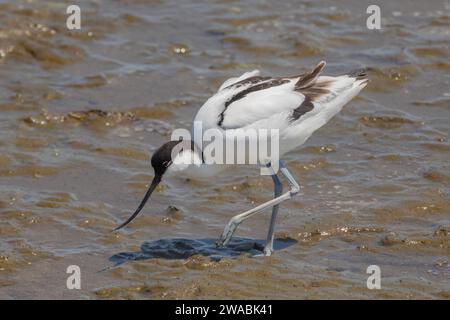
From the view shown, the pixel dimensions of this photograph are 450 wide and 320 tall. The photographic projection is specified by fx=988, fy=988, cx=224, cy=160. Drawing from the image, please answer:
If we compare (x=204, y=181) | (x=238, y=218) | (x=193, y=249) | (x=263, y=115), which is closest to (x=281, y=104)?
(x=263, y=115)

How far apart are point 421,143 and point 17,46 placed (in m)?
4.70

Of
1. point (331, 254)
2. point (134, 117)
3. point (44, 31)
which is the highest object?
point (44, 31)

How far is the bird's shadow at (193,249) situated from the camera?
7.38 metres

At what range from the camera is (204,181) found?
28.7ft

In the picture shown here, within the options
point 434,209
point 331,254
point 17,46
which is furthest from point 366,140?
point 17,46

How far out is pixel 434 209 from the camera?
8.04 meters

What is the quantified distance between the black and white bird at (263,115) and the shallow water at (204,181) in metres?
0.44

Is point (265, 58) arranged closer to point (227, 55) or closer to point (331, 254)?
point (227, 55)

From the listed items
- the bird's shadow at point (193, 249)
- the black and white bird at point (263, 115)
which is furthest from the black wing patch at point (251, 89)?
the bird's shadow at point (193, 249)

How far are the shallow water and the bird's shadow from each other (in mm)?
20

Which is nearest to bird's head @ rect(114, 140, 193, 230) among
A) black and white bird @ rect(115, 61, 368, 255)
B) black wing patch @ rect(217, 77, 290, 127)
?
black and white bird @ rect(115, 61, 368, 255)

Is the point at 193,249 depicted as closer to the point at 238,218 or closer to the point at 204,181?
the point at 238,218

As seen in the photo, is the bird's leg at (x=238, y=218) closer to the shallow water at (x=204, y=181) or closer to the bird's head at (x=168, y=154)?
the shallow water at (x=204, y=181)

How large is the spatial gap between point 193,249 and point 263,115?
115 cm
